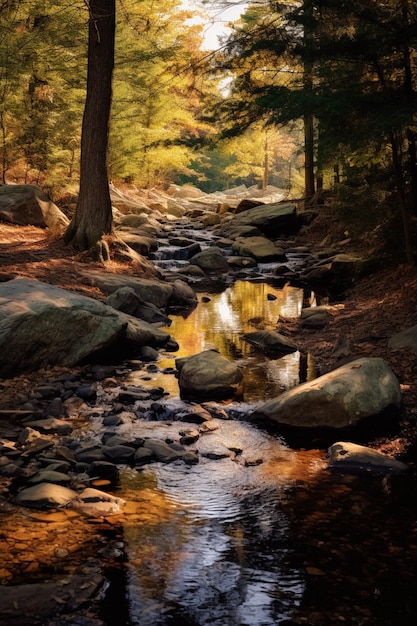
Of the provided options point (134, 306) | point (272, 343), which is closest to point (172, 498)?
point (272, 343)

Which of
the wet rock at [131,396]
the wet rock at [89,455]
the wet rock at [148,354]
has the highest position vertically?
the wet rock at [148,354]

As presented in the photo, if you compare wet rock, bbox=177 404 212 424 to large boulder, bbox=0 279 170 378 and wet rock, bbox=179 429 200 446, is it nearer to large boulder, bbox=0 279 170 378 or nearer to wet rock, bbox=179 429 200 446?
wet rock, bbox=179 429 200 446

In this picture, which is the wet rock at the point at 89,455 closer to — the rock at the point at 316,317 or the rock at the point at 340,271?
the rock at the point at 316,317

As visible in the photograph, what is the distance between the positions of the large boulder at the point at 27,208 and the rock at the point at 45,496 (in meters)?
10.5

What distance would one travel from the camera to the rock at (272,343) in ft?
29.2

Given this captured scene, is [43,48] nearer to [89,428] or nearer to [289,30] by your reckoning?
[289,30]

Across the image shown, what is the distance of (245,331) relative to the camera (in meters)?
10.1

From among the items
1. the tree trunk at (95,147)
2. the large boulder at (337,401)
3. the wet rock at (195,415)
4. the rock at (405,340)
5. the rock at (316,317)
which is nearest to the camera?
the large boulder at (337,401)

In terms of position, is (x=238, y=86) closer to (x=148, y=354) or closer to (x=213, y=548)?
(x=148, y=354)

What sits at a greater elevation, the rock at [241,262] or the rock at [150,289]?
the rock at [241,262]

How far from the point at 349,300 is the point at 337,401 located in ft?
19.7

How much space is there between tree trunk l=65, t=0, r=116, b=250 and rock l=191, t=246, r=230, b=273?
420 centimetres

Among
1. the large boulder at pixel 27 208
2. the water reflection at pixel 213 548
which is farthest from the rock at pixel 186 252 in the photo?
the water reflection at pixel 213 548

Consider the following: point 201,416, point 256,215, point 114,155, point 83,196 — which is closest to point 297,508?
point 201,416
